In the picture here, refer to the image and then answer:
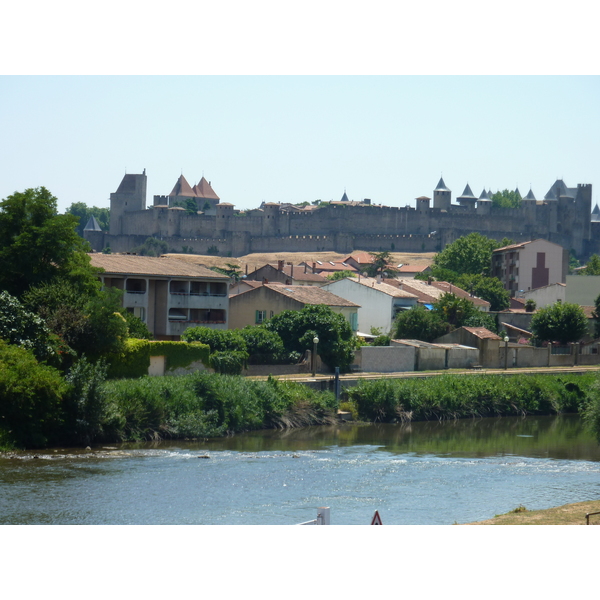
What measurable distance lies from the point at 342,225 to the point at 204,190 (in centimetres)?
1981

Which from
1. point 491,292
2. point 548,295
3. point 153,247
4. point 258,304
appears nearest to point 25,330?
point 258,304

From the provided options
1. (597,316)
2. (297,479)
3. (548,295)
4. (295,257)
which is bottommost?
(297,479)

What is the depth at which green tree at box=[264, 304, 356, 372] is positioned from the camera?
2442cm

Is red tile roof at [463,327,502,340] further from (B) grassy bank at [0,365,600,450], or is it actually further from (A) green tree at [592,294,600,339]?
(A) green tree at [592,294,600,339]

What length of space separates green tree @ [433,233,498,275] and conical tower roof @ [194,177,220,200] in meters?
45.8

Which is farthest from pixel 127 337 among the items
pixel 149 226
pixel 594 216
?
pixel 594 216

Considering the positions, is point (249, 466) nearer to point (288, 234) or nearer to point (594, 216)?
point (288, 234)

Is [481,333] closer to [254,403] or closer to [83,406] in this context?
[254,403]

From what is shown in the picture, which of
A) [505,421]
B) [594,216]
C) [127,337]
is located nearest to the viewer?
[127,337]

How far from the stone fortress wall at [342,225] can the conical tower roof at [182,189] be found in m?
5.51

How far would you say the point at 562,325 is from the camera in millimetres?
32344

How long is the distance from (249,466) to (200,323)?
10610mm

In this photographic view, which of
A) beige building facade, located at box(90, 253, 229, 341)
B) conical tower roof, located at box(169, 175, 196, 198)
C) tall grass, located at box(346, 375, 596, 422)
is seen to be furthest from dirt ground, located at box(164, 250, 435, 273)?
tall grass, located at box(346, 375, 596, 422)

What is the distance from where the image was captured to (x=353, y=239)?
81.6m
